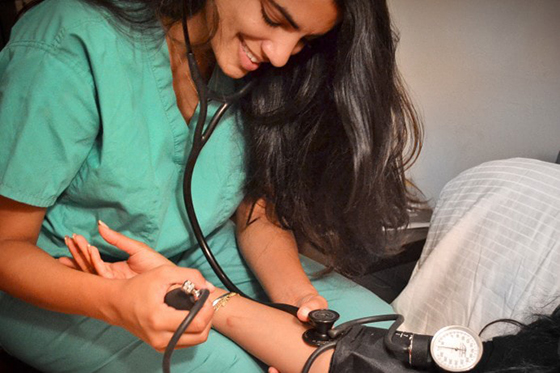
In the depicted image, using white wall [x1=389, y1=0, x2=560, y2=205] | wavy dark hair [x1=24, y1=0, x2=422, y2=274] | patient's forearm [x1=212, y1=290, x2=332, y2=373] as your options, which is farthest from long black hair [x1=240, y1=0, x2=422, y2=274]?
white wall [x1=389, y1=0, x2=560, y2=205]

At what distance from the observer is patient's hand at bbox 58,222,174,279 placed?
35.5 inches

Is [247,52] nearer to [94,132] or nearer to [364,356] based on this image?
[94,132]

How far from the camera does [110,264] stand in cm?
97

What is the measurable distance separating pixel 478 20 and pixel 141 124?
4.50 feet

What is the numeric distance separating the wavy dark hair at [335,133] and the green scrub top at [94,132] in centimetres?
8

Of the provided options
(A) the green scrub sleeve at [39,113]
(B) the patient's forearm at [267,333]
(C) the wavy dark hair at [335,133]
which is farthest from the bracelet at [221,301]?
(A) the green scrub sleeve at [39,113]

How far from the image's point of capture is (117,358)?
1.02m

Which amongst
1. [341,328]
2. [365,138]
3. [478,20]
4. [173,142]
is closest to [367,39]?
[365,138]

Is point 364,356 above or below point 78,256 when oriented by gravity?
below

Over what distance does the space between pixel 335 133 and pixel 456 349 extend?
1.57 ft

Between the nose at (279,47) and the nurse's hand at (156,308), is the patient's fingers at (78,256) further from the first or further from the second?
the nose at (279,47)

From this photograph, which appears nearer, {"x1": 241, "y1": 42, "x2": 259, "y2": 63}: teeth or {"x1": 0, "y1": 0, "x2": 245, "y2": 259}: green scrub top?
{"x1": 0, "y1": 0, "x2": 245, "y2": 259}: green scrub top

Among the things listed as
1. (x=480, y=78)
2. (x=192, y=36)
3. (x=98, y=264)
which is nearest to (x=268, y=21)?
(x=192, y=36)

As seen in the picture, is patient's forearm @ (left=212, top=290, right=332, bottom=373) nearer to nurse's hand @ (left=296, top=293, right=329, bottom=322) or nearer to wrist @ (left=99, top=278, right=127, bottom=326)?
nurse's hand @ (left=296, top=293, right=329, bottom=322)
